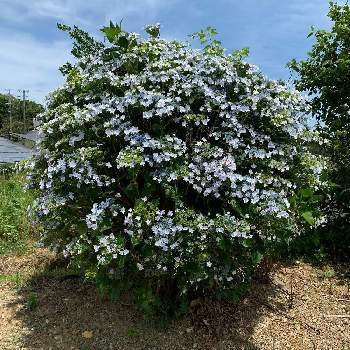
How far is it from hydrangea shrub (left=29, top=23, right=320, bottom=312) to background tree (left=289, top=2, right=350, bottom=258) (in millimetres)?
1774

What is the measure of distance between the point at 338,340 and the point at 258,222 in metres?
1.41

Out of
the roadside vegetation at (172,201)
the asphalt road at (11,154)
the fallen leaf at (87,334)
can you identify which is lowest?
the fallen leaf at (87,334)

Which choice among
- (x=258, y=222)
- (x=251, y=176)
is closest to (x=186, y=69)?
(x=251, y=176)

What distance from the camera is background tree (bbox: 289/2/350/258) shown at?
5.72 metres

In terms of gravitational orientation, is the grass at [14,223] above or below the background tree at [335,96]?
below

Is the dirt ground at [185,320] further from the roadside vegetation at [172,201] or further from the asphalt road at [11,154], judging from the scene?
the asphalt road at [11,154]

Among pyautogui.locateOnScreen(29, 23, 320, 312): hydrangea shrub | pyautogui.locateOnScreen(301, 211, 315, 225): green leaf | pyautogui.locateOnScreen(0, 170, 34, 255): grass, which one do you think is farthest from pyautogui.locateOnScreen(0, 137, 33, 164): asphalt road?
pyautogui.locateOnScreen(301, 211, 315, 225): green leaf

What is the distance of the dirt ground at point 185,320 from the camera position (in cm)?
411

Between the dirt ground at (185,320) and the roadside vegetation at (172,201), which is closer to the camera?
the roadside vegetation at (172,201)

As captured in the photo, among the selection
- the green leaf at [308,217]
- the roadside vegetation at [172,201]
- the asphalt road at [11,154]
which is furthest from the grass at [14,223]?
the asphalt road at [11,154]

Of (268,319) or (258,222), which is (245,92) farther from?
(268,319)

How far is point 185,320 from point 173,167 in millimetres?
1498

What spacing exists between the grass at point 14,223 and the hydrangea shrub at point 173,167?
211cm

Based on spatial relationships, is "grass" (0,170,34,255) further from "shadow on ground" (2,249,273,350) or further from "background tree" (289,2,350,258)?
"background tree" (289,2,350,258)
